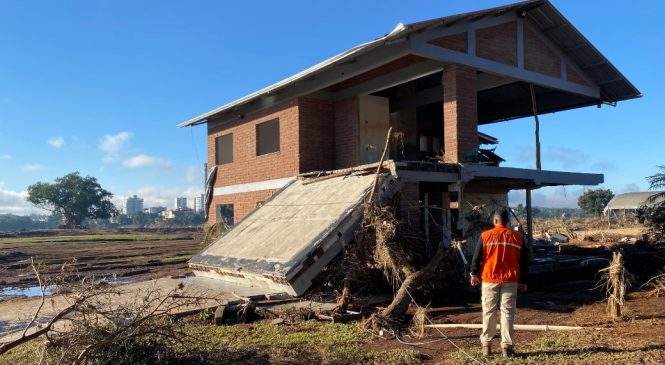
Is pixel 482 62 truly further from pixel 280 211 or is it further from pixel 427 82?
pixel 280 211

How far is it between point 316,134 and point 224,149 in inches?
220

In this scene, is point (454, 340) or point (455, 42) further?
point (455, 42)

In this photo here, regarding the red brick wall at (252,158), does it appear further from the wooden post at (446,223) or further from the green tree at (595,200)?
the green tree at (595,200)

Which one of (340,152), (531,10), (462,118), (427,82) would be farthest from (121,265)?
(531,10)

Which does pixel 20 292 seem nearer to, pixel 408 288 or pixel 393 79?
pixel 393 79

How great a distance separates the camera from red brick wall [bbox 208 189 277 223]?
16.6 m

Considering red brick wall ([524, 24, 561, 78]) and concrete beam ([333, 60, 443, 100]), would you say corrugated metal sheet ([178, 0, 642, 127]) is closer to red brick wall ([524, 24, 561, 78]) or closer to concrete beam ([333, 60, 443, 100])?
red brick wall ([524, 24, 561, 78])

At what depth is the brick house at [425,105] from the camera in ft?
38.4

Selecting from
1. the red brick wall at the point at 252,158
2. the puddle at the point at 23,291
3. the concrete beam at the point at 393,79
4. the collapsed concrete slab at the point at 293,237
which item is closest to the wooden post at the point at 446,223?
the collapsed concrete slab at the point at 293,237

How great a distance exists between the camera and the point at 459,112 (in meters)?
11.9

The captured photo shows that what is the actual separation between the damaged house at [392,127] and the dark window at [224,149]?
1.6 inches

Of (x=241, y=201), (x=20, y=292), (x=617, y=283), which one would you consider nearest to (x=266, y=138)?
(x=241, y=201)

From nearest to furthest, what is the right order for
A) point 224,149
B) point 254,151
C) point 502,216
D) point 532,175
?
point 502,216 → point 532,175 → point 254,151 → point 224,149

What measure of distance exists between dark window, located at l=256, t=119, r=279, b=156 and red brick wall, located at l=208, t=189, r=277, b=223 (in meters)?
1.45
